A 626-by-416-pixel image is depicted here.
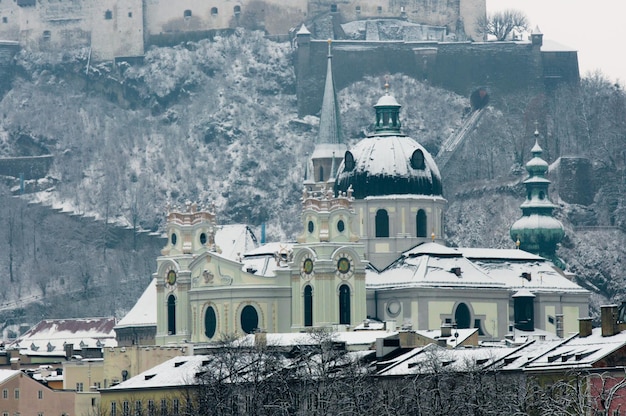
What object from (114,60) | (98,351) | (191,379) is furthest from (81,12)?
(191,379)

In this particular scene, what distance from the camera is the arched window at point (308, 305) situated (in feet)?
397

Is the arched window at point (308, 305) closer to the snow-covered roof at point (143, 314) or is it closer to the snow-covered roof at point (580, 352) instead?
the snow-covered roof at point (143, 314)

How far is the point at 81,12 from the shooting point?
603ft

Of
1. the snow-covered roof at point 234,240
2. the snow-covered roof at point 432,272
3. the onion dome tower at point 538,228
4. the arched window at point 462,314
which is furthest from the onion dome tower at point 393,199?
the onion dome tower at point 538,228

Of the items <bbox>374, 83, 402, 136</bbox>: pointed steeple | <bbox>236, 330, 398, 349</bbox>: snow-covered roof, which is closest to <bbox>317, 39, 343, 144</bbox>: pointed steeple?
<bbox>374, 83, 402, 136</bbox>: pointed steeple

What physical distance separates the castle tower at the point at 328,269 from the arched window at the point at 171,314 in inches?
215

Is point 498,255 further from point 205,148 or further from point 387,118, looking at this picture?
point 205,148

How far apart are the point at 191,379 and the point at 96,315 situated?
63829 millimetres

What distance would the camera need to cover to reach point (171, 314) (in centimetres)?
12494

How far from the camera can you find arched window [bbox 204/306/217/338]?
12236 centimetres

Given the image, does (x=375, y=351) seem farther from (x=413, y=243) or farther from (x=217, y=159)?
(x=217, y=159)

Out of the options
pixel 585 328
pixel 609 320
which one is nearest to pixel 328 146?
pixel 585 328

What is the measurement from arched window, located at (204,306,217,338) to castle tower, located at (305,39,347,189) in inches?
808

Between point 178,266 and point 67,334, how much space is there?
2898cm
